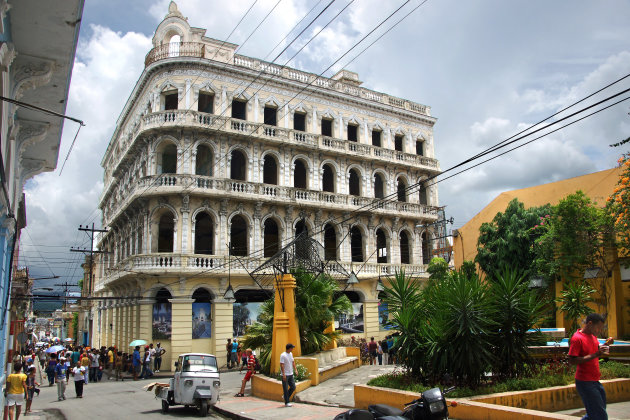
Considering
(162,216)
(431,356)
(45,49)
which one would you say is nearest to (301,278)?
(431,356)

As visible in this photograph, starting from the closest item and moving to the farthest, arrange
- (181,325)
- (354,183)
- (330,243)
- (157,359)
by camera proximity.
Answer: (157,359)
(181,325)
(330,243)
(354,183)

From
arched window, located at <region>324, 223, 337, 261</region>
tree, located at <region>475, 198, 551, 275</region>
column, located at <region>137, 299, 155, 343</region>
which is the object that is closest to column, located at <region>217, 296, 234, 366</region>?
column, located at <region>137, 299, 155, 343</region>

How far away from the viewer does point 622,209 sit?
786 inches

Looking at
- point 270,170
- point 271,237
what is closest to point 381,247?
point 271,237

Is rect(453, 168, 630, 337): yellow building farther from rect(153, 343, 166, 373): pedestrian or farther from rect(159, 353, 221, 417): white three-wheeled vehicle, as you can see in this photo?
rect(153, 343, 166, 373): pedestrian

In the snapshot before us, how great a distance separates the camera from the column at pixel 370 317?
1255 inches

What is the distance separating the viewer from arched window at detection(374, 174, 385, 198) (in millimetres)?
34466

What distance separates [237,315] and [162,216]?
281 inches

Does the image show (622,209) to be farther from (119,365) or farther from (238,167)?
(119,365)

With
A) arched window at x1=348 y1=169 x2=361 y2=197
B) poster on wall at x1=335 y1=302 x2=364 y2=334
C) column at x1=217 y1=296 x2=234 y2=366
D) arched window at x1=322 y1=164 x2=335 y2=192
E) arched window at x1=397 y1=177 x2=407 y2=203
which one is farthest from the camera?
arched window at x1=397 y1=177 x2=407 y2=203

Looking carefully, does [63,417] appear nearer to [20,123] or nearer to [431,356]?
[20,123]

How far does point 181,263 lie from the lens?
84.9ft

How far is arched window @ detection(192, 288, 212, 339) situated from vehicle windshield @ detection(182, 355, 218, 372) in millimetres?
12549

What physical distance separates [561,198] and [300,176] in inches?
593
